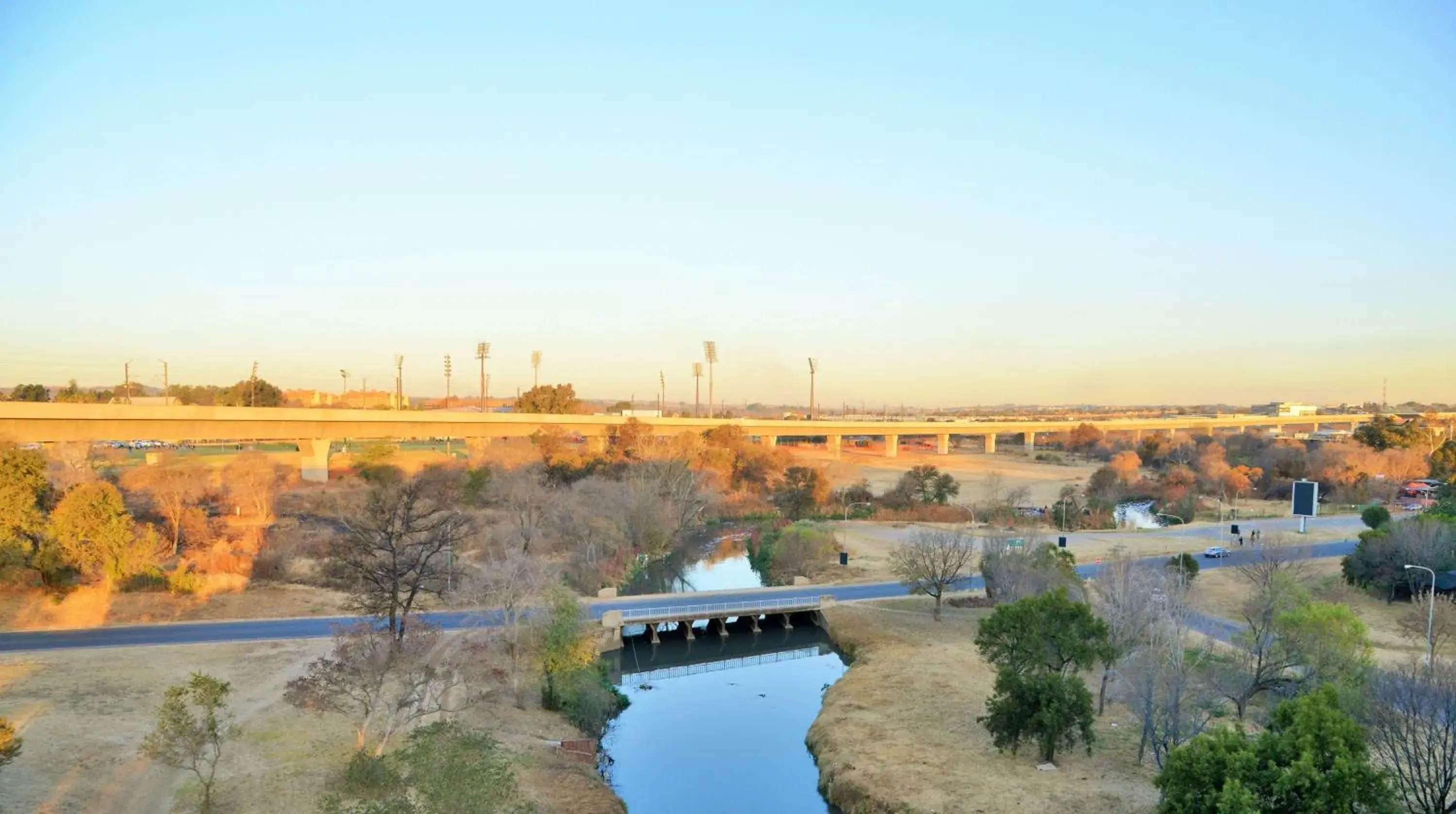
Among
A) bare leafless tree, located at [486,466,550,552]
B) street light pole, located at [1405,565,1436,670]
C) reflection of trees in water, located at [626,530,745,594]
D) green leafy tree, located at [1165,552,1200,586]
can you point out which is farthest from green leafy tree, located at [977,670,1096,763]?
bare leafless tree, located at [486,466,550,552]

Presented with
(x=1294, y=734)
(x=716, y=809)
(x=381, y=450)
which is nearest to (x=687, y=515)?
(x=381, y=450)

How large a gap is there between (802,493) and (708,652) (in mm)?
42759

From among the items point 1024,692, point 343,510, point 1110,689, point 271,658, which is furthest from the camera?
point 343,510

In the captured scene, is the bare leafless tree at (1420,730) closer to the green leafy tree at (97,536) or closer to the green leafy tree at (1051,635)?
the green leafy tree at (1051,635)

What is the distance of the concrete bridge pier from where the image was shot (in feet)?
285

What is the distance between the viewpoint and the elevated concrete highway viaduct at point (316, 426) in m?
60.1

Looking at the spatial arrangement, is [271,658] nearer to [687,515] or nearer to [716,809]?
[716,809]

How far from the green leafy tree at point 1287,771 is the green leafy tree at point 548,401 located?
10339 centimetres

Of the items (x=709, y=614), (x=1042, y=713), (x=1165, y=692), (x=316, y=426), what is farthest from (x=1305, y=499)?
(x=316, y=426)

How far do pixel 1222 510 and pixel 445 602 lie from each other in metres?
72.9

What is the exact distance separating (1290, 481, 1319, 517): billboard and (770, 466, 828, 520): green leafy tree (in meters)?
39.6

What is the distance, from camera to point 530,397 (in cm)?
12075

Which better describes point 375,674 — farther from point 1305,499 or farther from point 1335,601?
point 1305,499

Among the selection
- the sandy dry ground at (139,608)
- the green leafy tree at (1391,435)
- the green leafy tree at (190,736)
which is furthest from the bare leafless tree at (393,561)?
the green leafy tree at (1391,435)
